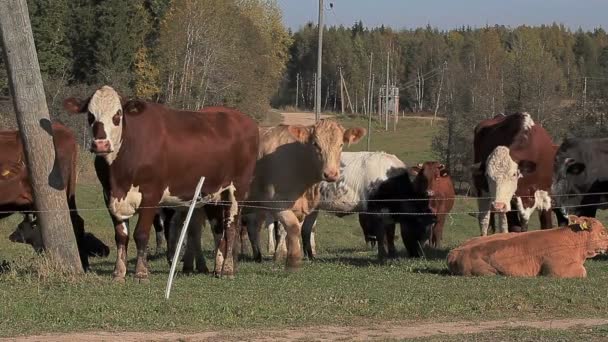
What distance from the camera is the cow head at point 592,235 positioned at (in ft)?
46.9

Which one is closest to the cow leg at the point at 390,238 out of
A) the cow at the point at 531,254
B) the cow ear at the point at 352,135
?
Answer: the cow ear at the point at 352,135

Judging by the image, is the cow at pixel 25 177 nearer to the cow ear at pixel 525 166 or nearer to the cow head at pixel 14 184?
the cow head at pixel 14 184

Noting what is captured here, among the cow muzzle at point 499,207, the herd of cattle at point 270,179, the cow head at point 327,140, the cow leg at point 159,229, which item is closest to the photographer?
the herd of cattle at point 270,179

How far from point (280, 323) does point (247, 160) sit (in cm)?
515

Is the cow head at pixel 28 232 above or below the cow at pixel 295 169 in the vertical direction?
below

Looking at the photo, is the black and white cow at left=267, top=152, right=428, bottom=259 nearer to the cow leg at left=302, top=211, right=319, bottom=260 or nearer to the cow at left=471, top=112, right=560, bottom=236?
the cow leg at left=302, top=211, right=319, bottom=260

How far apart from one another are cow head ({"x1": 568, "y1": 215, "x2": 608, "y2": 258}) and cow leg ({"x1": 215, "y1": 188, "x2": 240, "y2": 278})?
4892 millimetres

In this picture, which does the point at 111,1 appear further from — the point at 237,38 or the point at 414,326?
the point at 414,326

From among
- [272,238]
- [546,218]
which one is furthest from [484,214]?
[272,238]

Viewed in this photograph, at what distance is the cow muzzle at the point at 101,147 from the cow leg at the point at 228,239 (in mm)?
2708

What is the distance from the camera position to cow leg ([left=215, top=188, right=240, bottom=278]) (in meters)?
14.3

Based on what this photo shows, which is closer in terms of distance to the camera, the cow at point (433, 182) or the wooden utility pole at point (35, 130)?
the wooden utility pole at point (35, 130)

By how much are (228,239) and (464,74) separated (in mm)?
82213

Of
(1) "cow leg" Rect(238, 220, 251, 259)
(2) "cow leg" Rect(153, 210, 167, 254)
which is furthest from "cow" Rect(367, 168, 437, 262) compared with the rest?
(2) "cow leg" Rect(153, 210, 167, 254)
